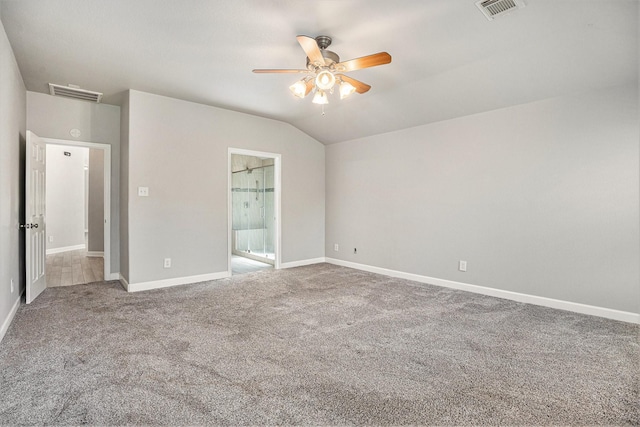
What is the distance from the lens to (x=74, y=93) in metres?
4.03

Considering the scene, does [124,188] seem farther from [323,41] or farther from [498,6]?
[498,6]

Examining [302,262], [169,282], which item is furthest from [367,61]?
[302,262]

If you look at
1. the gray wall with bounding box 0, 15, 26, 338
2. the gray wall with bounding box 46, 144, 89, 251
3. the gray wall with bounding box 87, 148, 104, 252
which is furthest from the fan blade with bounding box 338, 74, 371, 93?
the gray wall with bounding box 46, 144, 89, 251

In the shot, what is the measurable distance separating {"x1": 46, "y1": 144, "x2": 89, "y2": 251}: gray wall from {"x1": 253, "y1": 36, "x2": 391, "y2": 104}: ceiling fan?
7.19m

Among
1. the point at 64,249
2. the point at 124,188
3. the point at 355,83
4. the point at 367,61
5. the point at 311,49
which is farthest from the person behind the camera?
the point at 64,249

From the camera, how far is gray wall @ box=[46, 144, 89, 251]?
7305 mm

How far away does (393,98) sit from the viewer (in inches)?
163

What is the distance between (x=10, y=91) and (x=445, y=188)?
16.0 feet

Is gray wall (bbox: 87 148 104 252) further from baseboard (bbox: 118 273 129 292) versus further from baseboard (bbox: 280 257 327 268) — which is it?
baseboard (bbox: 280 257 327 268)

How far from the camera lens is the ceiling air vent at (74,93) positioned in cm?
383

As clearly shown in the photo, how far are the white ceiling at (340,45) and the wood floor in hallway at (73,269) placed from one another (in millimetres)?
2620

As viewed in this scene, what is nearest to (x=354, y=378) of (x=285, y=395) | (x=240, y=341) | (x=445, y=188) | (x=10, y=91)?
(x=285, y=395)

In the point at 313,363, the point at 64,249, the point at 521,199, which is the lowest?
the point at 313,363

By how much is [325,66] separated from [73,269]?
18.0 ft
